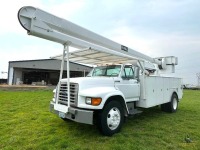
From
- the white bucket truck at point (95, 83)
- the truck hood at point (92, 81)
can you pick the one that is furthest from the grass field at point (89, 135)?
the truck hood at point (92, 81)

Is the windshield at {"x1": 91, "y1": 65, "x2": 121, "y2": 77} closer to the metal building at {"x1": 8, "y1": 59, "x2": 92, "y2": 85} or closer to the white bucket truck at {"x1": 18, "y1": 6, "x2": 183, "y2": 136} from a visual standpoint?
the white bucket truck at {"x1": 18, "y1": 6, "x2": 183, "y2": 136}

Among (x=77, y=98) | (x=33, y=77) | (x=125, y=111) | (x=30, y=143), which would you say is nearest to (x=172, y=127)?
(x=125, y=111)

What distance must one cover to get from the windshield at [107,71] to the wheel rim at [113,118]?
1.31 metres

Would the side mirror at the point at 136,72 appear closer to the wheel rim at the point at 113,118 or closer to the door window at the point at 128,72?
the door window at the point at 128,72

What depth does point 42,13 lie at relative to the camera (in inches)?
167

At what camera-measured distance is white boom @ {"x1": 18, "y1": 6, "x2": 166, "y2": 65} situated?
400 centimetres

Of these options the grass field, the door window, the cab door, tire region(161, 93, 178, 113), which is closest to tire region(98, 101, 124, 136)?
the grass field

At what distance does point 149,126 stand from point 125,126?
772mm

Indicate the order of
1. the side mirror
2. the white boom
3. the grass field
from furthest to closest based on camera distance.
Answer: the side mirror < the grass field < the white boom

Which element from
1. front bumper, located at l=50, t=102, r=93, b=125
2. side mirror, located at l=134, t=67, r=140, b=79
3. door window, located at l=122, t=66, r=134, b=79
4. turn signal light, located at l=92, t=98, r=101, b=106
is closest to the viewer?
front bumper, located at l=50, t=102, r=93, b=125

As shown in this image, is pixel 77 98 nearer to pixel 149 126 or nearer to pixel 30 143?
pixel 30 143

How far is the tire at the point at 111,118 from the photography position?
470 cm

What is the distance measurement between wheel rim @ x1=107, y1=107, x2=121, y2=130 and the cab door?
812mm

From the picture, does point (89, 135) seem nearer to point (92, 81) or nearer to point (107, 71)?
point (92, 81)
